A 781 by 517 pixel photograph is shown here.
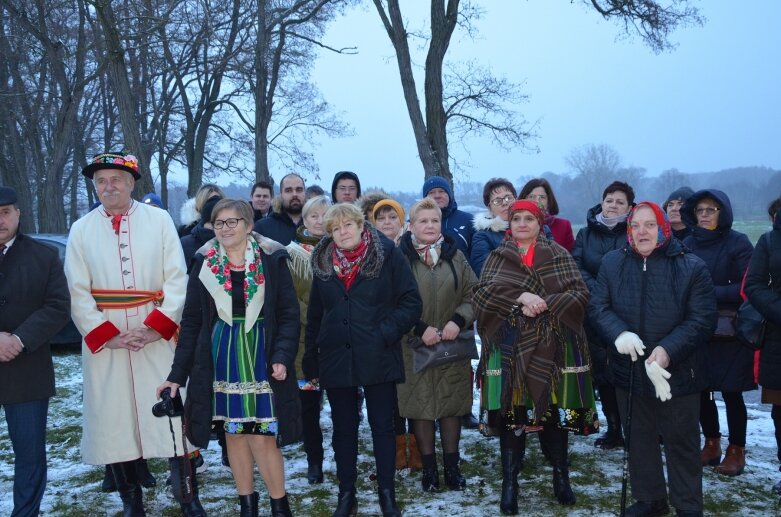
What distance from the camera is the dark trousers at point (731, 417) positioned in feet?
16.4

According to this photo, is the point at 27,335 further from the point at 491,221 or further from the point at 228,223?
the point at 491,221

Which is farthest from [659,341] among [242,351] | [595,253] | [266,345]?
[242,351]

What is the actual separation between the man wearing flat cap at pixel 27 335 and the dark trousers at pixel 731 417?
446cm

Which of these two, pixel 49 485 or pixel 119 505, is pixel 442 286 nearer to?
pixel 119 505

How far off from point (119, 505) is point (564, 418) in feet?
9.80

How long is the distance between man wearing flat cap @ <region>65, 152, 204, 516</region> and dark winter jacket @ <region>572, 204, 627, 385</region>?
2.85 meters

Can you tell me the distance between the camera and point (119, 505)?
469 cm

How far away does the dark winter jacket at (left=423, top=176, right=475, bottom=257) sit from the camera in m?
5.93

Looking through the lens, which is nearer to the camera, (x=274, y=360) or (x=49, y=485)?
(x=274, y=360)

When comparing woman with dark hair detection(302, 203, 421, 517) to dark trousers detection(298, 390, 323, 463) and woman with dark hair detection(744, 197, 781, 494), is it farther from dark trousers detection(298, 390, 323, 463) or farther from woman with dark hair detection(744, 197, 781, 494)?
woman with dark hair detection(744, 197, 781, 494)

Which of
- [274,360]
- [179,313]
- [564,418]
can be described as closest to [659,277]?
[564,418]

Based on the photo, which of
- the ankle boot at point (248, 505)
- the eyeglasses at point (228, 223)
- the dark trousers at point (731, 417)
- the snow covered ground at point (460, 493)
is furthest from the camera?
the dark trousers at point (731, 417)

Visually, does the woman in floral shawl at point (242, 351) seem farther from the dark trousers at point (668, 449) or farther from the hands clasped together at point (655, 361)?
the dark trousers at point (668, 449)

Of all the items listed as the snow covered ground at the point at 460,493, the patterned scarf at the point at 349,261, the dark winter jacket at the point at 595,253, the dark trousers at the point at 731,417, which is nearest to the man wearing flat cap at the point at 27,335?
the snow covered ground at the point at 460,493
